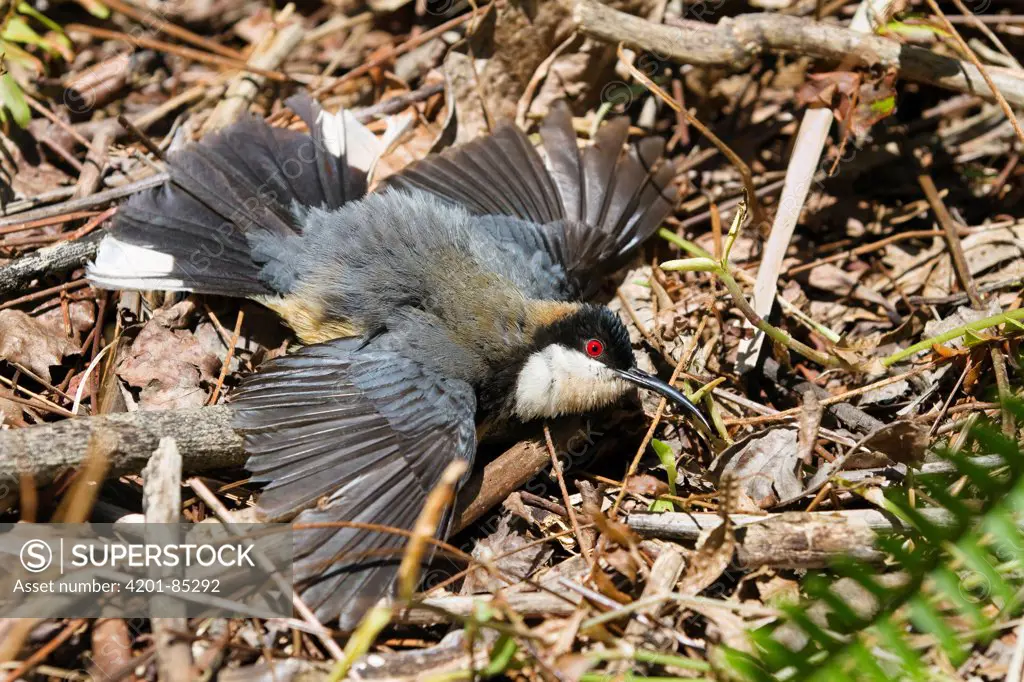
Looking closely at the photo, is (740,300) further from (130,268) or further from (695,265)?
(130,268)

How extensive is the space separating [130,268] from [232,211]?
0.62 m

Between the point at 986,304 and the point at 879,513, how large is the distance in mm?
1753

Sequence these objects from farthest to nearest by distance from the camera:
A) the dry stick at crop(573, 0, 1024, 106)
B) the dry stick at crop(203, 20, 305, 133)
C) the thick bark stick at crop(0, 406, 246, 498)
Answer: the dry stick at crop(203, 20, 305, 133) < the dry stick at crop(573, 0, 1024, 106) < the thick bark stick at crop(0, 406, 246, 498)

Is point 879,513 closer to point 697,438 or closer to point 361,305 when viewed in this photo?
point 697,438

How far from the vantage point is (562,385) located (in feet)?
15.2

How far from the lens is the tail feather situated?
4852 mm

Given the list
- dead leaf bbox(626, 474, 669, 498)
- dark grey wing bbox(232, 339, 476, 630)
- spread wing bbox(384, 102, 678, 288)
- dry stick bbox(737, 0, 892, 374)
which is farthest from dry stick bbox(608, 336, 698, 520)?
spread wing bbox(384, 102, 678, 288)

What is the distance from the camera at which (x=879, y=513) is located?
3.74 m

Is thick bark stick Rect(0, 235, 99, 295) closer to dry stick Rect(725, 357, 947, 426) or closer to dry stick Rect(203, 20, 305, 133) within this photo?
dry stick Rect(203, 20, 305, 133)

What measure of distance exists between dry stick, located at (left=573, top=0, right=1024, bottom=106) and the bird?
1.94 feet

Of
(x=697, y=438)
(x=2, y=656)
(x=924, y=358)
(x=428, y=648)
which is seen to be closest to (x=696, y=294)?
(x=697, y=438)

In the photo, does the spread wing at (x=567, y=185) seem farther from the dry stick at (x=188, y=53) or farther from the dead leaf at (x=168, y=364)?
the dead leaf at (x=168, y=364)

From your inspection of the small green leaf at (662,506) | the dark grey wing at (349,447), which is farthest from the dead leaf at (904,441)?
the dark grey wing at (349,447)

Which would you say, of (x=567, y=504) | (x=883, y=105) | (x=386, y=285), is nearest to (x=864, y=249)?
(x=883, y=105)
